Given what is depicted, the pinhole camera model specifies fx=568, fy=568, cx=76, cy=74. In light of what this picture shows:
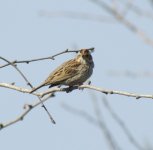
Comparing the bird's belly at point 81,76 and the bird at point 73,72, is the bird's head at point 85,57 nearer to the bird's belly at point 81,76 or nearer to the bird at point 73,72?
the bird at point 73,72

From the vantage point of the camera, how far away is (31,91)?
14.9 ft

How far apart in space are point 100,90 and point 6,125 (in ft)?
3.89

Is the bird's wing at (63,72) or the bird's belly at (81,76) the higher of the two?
the bird's wing at (63,72)

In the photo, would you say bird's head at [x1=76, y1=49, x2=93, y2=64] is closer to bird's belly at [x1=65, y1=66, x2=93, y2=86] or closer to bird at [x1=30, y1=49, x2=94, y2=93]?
bird at [x1=30, y1=49, x2=94, y2=93]

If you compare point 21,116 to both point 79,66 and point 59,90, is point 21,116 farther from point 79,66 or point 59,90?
point 79,66

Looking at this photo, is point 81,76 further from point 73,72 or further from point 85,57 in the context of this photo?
point 85,57

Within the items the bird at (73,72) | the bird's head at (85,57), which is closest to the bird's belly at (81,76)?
the bird at (73,72)

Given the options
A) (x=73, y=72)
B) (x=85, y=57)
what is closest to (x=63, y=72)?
(x=73, y=72)

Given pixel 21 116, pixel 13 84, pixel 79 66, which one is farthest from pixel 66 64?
pixel 21 116

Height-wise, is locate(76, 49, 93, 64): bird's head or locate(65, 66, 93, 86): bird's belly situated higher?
locate(76, 49, 93, 64): bird's head

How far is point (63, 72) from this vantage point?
7.26 metres

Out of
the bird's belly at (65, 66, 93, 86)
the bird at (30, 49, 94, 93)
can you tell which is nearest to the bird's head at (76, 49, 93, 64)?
the bird at (30, 49, 94, 93)

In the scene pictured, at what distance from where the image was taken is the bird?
7.07 metres

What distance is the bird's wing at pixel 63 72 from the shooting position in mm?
7031
